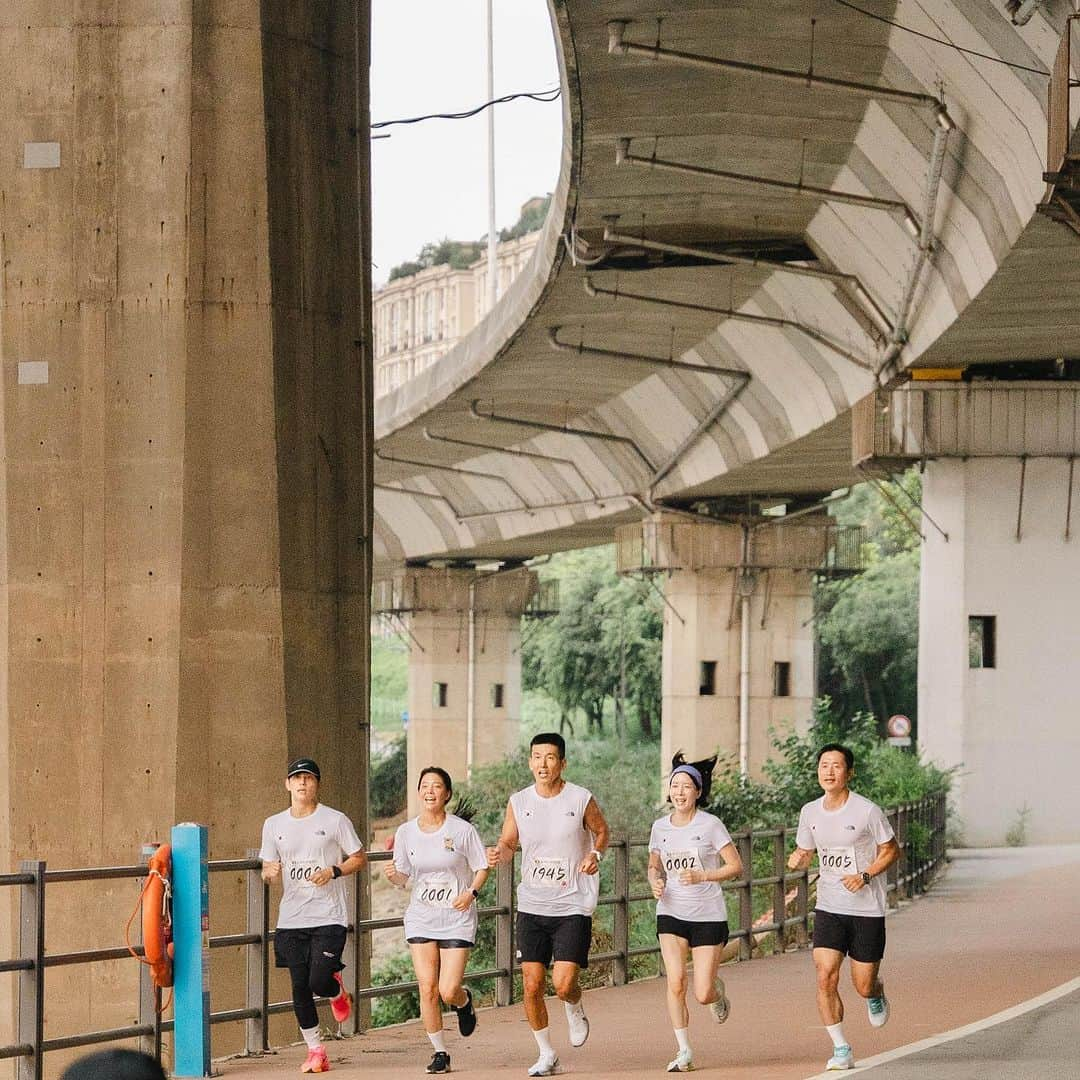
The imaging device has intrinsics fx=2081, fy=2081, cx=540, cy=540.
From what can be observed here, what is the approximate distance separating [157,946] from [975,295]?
16.8 metres

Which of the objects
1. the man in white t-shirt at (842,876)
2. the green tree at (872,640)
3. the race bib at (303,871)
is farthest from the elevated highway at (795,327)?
the green tree at (872,640)

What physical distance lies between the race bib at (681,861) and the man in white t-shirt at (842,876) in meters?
0.49

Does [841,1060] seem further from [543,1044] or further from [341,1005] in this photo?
[341,1005]

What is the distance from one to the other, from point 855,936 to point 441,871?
2.14 meters

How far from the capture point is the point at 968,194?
23.5m

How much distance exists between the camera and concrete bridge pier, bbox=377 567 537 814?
69312 millimetres

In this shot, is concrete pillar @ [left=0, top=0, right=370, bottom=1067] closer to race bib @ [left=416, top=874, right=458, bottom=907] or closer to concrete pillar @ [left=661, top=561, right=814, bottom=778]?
race bib @ [left=416, top=874, right=458, bottom=907]

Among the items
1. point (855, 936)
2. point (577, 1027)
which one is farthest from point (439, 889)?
point (855, 936)

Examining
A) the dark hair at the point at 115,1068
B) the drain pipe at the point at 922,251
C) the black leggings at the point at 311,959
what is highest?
the drain pipe at the point at 922,251

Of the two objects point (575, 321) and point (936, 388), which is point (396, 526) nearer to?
point (575, 321)

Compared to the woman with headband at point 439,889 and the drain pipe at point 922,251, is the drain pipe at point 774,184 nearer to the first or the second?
the drain pipe at point 922,251

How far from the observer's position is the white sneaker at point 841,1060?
1047 cm

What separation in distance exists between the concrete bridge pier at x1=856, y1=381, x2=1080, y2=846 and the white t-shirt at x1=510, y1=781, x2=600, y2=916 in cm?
2145

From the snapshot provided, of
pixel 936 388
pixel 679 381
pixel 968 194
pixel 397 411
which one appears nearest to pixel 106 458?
pixel 968 194
